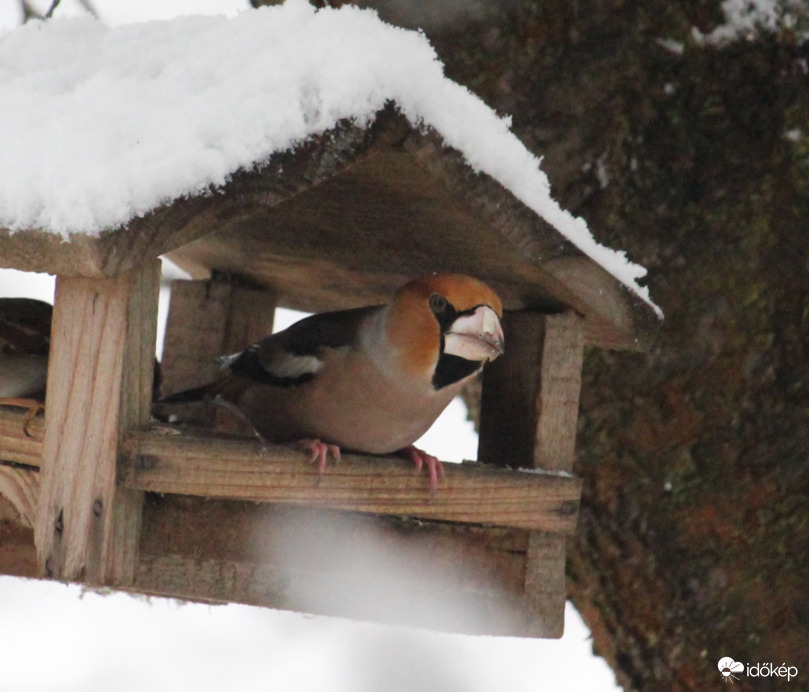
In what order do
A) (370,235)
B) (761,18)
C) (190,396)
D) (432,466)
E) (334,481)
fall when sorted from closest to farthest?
1. (334,481)
2. (432,466)
3. (370,235)
4. (190,396)
5. (761,18)

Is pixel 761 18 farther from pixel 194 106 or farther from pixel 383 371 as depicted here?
pixel 194 106

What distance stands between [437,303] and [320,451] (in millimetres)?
499

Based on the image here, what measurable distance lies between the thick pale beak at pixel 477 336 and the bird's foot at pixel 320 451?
405 mm

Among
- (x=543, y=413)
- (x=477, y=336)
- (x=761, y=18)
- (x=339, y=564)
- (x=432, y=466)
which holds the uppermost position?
(x=761, y=18)

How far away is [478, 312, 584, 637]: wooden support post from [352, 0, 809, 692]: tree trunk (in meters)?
0.63

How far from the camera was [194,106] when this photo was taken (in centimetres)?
223

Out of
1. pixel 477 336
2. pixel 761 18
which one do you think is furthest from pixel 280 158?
pixel 761 18

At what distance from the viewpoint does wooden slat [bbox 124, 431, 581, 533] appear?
2234mm

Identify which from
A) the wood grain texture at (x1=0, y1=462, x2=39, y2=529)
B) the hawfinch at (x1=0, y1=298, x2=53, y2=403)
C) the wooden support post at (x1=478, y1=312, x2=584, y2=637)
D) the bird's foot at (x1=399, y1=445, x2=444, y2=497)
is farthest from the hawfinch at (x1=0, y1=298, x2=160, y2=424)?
the wooden support post at (x1=478, y1=312, x2=584, y2=637)

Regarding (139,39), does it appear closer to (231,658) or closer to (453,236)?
(453,236)

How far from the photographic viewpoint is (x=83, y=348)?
219 centimetres

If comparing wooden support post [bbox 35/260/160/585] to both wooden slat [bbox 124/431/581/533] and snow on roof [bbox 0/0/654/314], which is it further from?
snow on roof [bbox 0/0/654/314]

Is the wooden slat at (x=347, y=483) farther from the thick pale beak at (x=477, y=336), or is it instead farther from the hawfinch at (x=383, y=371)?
the thick pale beak at (x=477, y=336)

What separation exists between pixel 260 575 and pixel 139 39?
1242 mm
